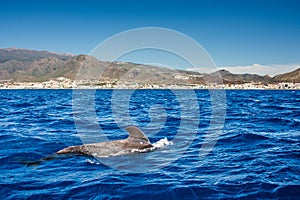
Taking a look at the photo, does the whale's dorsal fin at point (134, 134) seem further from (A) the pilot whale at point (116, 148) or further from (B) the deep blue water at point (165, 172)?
(B) the deep blue water at point (165, 172)

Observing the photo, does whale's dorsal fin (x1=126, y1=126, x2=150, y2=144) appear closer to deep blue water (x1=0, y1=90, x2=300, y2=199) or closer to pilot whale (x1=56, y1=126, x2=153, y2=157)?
pilot whale (x1=56, y1=126, x2=153, y2=157)

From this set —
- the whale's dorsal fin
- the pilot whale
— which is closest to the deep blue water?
the pilot whale

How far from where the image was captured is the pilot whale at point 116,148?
14023mm

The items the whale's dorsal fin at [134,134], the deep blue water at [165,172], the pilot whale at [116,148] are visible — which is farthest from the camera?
the whale's dorsal fin at [134,134]

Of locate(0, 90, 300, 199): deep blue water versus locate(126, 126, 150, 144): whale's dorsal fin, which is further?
locate(126, 126, 150, 144): whale's dorsal fin

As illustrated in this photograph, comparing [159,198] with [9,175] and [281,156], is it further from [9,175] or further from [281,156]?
[281,156]

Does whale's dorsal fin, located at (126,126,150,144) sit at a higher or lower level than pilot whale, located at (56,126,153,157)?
higher

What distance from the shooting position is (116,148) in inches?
567

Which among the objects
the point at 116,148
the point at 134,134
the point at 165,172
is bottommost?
the point at 165,172

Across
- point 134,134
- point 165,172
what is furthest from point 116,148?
point 165,172

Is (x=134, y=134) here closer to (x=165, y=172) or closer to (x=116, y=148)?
(x=116, y=148)

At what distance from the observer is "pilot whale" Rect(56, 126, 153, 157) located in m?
14.0

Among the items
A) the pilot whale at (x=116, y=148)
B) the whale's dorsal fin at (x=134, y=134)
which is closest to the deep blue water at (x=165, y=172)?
the pilot whale at (x=116, y=148)

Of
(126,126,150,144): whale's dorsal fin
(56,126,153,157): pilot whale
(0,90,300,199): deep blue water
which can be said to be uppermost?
(126,126,150,144): whale's dorsal fin
